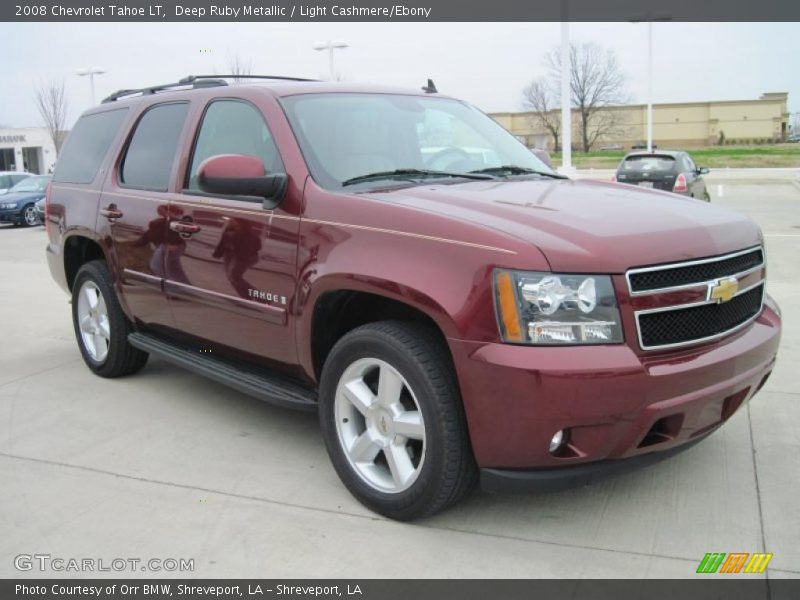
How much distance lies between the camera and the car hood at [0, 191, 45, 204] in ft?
65.6

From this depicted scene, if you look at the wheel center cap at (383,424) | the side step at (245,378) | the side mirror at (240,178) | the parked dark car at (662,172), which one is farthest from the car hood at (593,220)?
the parked dark car at (662,172)

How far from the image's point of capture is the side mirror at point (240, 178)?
362 cm

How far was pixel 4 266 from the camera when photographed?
463 inches

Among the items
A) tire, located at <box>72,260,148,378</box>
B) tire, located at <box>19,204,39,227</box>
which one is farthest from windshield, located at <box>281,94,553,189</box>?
tire, located at <box>19,204,39,227</box>

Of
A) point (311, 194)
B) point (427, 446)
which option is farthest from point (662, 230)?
point (311, 194)

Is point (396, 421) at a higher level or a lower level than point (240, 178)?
lower

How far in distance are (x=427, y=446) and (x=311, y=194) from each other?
131 centimetres

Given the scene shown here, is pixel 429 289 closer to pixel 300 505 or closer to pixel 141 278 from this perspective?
pixel 300 505

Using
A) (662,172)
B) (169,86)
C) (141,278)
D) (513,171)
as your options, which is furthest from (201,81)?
(662,172)

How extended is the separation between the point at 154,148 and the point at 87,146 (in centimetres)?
112

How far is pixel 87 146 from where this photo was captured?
5.70m

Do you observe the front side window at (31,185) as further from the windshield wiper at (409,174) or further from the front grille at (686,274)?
the front grille at (686,274)

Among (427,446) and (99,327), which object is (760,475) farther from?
(99,327)
